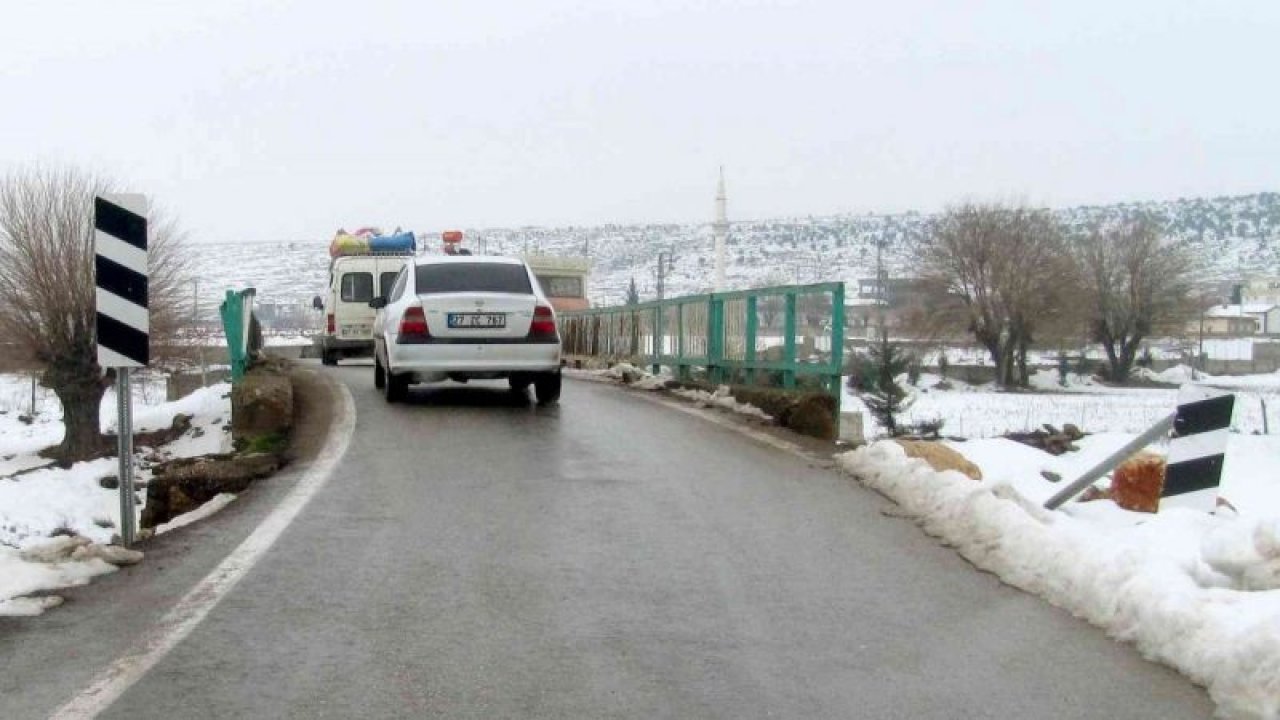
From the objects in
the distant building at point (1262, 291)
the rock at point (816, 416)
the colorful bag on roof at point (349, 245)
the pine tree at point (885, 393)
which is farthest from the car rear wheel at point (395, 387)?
the distant building at point (1262, 291)

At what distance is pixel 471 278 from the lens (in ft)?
47.8

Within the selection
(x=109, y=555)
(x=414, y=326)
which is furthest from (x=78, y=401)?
(x=109, y=555)

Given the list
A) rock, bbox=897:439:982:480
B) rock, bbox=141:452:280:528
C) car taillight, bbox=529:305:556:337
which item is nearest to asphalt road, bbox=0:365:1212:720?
rock, bbox=141:452:280:528

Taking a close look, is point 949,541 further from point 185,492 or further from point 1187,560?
point 185,492

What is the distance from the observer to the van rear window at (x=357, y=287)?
28.0 meters

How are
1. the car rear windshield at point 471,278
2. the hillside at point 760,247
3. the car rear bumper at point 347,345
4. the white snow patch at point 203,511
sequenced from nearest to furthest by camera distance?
the white snow patch at point 203,511 < the car rear windshield at point 471,278 < the car rear bumper at point 347,345 < the hillside at point 760,247

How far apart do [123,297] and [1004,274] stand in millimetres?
66594

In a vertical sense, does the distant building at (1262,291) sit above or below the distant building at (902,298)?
above

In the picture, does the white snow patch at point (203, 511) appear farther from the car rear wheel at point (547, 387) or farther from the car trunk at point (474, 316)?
the car rear wheel at point (547, 387)

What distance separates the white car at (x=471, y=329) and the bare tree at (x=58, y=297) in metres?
20.5

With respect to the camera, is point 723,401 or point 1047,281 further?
point 1047,281

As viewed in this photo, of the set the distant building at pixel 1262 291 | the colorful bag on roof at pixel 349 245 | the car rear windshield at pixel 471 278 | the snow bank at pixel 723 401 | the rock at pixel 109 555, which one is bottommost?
the rock at pixel 109 555

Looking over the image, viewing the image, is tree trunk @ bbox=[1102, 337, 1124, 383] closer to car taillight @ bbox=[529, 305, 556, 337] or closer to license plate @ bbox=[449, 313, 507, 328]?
car taillight @ bbox=[529, 305, 556, 337]

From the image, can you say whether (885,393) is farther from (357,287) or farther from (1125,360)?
(1125,360)
